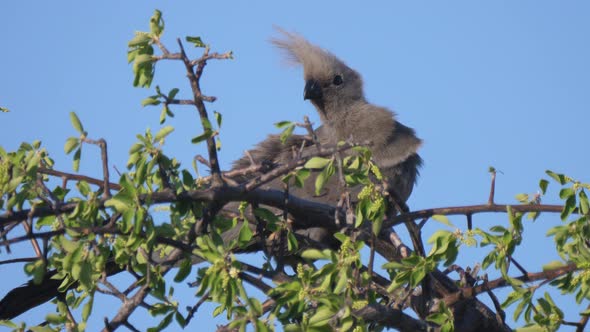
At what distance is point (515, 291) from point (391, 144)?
11.2 feet

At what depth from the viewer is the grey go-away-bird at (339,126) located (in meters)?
5.72

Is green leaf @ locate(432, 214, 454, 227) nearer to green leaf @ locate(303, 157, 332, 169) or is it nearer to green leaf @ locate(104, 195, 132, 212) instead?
green leaf @ locate(303, 157, 332, 169)

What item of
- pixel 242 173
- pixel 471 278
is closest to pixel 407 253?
pixel 471 278

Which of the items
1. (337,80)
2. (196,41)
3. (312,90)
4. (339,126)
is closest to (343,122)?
(339,126)

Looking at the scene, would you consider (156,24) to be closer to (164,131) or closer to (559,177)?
(164,131)

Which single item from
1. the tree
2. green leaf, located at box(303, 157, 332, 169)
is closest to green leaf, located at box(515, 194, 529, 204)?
the tree

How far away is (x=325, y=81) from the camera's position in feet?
23.6

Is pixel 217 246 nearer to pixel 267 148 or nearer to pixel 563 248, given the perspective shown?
pixel 563 248

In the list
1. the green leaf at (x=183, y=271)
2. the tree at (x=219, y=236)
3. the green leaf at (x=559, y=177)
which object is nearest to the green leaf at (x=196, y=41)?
the tree at (x=219, y=236)

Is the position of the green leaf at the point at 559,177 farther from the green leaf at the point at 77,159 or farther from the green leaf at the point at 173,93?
the green leaf at the point at 77,159

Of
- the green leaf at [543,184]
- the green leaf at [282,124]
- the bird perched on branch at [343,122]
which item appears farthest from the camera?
the bird perched on branch at [343,122]

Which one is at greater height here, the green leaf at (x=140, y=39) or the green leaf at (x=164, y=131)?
the green leaf at (x=140, y=39)

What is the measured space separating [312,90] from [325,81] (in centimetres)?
17

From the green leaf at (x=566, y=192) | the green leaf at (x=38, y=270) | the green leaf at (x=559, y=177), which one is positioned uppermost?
the green leaf at (x=559, y=177)
